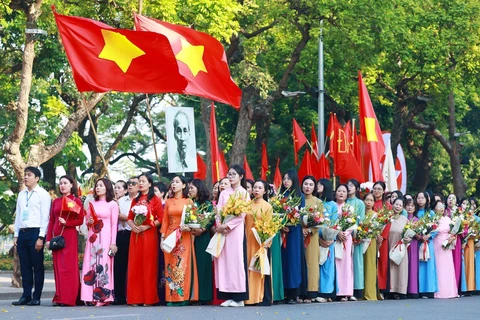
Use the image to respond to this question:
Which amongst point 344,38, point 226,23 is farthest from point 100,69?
point 344,38

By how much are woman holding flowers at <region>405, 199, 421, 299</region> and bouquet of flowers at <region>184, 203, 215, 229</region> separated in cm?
455

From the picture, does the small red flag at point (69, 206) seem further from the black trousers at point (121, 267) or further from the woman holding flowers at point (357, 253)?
the woman holding flowers at point (357, 253)

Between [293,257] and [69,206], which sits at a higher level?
[69,206]

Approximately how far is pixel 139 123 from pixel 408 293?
33477 millimetres

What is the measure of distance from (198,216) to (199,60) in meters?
3.34

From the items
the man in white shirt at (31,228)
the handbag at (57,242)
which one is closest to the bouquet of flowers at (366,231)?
the handbag at (57,242)

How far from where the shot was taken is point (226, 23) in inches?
971

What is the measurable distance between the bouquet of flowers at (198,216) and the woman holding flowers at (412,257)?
455cm

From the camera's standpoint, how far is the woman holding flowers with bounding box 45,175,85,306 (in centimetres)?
1541

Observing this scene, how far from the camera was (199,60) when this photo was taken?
18.3 meters

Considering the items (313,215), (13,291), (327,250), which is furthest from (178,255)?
(13,291)

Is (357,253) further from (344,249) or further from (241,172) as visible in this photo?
(241,172)

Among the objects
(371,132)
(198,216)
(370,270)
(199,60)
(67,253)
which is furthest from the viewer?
(371,132)

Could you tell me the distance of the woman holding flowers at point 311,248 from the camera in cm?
1700
